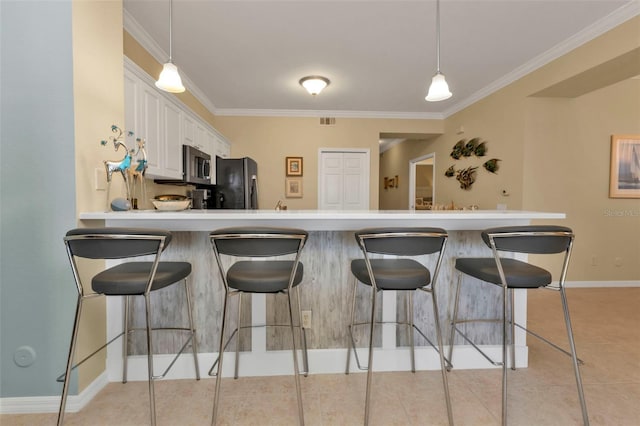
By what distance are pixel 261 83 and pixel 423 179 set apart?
14.8 ft

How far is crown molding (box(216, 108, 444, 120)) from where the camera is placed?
4.83 m

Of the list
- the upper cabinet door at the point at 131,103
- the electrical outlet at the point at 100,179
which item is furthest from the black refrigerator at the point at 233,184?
the electrical outlet at the point at 100,179

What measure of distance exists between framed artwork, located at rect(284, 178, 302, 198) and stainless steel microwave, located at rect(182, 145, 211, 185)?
1649 millimetres

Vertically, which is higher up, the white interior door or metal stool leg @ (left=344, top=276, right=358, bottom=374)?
the white interior door

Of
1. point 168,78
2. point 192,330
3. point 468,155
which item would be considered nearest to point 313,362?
point 192,330

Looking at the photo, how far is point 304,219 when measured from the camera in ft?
5.34

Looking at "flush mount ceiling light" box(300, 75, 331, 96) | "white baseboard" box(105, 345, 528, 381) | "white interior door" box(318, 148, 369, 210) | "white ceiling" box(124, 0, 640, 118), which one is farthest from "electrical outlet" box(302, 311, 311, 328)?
"white interior door" box(318, 148, 369, 210)

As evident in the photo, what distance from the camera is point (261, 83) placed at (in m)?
3.70

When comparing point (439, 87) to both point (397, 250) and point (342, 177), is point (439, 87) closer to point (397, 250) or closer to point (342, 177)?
point (397, 250)

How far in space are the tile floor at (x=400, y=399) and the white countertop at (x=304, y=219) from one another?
3.10ft

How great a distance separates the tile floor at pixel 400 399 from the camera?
1473mm

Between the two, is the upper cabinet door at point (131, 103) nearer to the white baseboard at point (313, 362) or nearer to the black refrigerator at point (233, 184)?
the white baseboard at point (313, 362)

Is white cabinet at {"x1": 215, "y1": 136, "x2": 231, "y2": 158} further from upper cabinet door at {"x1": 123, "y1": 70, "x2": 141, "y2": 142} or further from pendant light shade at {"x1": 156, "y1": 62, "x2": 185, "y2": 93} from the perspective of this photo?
pendant light shade at {"x1": 156, "y1": 62, "x2": 185, "y2": 93}

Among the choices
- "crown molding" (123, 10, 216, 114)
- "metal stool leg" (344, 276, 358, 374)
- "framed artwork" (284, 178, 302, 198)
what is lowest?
"metal stool leg" (344, 276, 358, 374)
